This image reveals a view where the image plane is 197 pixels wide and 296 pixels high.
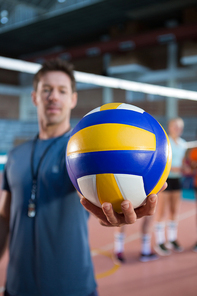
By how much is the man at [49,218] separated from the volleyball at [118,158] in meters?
0.40

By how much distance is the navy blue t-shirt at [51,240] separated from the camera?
53.6 inches

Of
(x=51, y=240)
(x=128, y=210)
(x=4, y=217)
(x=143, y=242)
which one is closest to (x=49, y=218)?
(x=51, y=240)

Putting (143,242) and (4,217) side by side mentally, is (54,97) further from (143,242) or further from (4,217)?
(143,242)

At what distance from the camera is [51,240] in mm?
1377

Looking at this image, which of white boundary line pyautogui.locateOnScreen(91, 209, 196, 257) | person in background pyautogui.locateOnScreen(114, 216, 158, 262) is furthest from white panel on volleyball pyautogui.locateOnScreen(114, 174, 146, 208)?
white boundary line pyautogui.locateOnScreen(91, 209, 196, 257)

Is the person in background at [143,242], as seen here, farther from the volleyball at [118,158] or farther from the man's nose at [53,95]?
the volleyball at [118,158]

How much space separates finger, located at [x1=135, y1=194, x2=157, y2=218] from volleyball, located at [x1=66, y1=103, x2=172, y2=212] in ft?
0.09

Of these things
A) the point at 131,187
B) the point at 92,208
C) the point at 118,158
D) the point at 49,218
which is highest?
the point at 118,158

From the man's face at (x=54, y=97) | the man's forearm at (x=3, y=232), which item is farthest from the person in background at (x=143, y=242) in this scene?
the man's face at (x=54, y=97)

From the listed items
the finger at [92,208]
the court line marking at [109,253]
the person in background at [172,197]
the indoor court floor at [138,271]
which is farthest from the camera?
the person in background at [172,197]

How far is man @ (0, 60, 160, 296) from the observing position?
1.37 meters

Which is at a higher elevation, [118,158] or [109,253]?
[118,158]

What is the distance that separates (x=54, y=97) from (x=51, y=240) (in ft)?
2.28

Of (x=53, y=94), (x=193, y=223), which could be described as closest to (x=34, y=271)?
(x=53, y=94)
